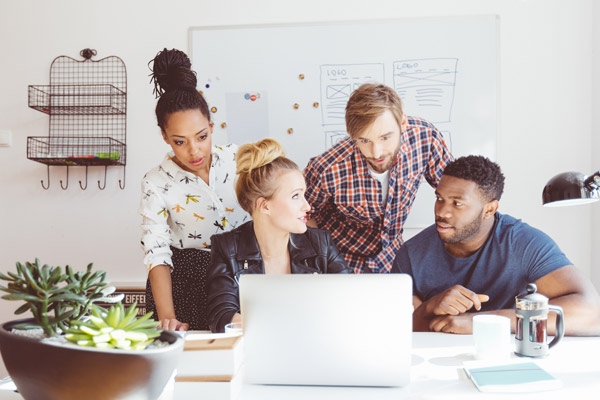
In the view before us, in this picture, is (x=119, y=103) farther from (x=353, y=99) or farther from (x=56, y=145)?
(x=353, y=99)

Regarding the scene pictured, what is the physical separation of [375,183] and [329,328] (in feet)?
3.88

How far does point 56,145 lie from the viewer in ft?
9.16

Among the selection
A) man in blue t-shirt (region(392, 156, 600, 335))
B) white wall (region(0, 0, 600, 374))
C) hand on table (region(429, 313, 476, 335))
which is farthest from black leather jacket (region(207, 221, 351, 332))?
white wall (region(0, 0, 600, 374))

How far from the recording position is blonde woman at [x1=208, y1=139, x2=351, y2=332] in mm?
1623

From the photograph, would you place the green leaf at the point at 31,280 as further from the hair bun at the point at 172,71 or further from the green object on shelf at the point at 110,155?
the green object on shelf at the point at 110,155

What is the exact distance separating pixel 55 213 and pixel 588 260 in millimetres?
3005

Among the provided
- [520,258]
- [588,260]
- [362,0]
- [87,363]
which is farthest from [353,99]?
[588,260]

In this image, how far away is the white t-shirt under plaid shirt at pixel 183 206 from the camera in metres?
1.84

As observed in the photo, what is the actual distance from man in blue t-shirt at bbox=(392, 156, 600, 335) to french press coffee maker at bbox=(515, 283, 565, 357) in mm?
384

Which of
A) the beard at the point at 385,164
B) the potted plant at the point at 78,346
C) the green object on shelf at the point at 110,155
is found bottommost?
the potted plant at the point at 78,346

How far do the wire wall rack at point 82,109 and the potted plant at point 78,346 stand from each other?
2.12 metres

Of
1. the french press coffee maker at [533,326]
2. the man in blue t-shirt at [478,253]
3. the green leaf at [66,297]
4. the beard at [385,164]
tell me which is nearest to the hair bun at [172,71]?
the beard at [385,164]

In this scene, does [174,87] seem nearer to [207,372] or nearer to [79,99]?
[79,99]

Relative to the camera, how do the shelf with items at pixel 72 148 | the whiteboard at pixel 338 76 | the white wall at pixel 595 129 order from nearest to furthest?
1. the white wall at pixel 595 129
2. the whiteboard at pixel 338 76
3. the shelf with items at pixel 72 148
